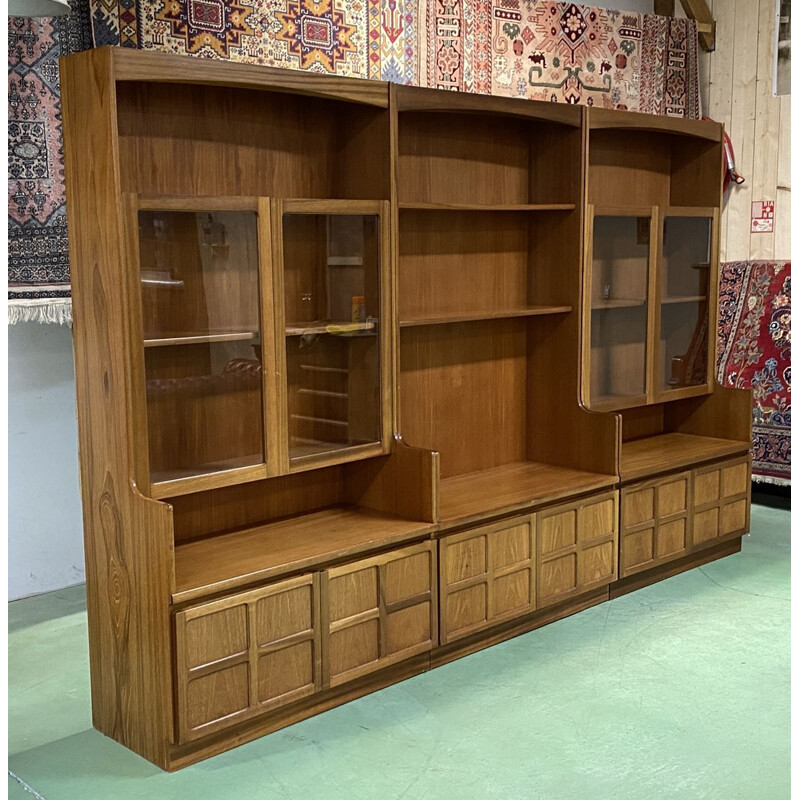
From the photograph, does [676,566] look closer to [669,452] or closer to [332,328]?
[669,452]

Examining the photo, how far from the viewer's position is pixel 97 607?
321 centimetres

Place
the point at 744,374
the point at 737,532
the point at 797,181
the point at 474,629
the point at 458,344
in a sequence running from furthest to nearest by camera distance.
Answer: the point at 744,374 → the point at 737,532 → the point at 458,344 → the point at 474,629 → the point at 797,181

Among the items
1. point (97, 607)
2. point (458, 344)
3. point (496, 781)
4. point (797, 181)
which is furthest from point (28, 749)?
point (797, 181)

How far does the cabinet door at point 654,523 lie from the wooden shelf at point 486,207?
1.28 meters

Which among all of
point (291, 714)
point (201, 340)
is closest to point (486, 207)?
point (201, 340)

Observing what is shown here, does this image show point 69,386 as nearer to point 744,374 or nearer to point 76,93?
point 76,93

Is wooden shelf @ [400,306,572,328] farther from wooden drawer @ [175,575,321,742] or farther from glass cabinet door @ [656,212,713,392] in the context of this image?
wooden drawer @ [175,575,321,742]

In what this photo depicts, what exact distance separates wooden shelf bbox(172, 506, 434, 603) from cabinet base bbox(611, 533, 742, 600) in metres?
1.36

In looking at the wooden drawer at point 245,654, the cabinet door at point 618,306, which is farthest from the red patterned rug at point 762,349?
the wooden drawer at point 245,654

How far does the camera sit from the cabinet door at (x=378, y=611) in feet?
11.2

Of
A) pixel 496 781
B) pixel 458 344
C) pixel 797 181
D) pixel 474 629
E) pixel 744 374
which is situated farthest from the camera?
pixel 744 374

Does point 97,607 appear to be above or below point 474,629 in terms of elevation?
above

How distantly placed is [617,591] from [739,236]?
299 centimetres

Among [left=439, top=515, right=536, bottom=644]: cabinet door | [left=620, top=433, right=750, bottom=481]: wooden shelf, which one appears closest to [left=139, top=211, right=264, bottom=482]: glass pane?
[left=439, top=515, right=536, bottom=644]: cabinet door
